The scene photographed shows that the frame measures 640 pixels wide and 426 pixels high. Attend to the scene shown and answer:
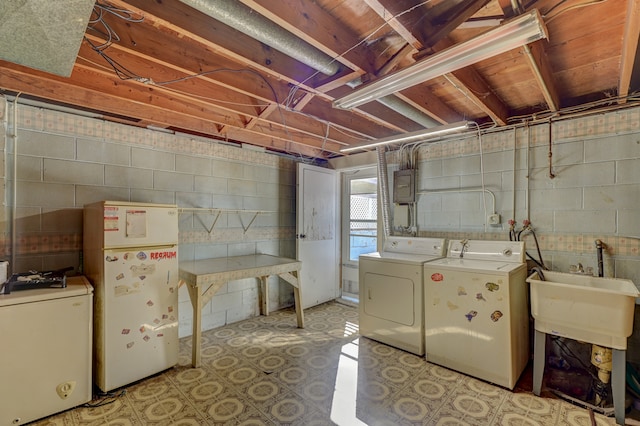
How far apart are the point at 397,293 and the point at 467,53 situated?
224cm

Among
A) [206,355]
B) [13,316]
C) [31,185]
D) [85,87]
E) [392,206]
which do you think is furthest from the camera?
[392,206]

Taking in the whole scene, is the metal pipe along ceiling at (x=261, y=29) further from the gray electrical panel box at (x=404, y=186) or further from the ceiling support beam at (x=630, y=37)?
the gray electrical panel box at (x=404, y=186)

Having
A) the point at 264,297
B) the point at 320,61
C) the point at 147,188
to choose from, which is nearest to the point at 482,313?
the point at 320,61

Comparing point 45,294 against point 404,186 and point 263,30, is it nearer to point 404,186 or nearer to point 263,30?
point 263,30

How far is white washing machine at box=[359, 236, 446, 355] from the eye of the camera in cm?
290

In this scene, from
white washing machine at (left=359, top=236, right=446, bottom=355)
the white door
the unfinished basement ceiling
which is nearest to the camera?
the unfinished basement ceiling

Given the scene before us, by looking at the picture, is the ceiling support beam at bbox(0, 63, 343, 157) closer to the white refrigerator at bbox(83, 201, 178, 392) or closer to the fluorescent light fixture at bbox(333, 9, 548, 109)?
the white refrigerator at bbox(83, 201, 178, 392)

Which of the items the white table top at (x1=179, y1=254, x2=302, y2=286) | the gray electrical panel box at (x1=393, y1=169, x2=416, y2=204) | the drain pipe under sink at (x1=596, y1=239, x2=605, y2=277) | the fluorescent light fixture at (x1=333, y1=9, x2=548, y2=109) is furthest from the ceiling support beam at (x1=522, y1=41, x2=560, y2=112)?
the white table top at (x1=179, y1=254, x2=302, y2=286)

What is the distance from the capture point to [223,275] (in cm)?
286

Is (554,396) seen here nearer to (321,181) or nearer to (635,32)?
(635,32)

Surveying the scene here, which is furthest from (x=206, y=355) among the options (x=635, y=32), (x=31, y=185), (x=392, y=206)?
(x=635, y=32)

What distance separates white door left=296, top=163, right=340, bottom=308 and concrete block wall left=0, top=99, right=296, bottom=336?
34cm

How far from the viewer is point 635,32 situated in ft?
4.80

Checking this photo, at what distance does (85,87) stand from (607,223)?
436 centimetres
